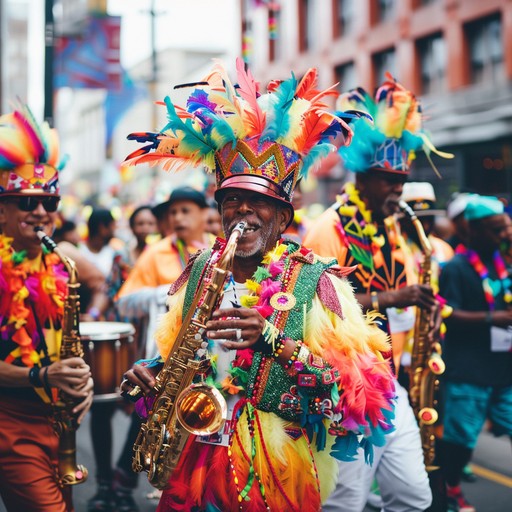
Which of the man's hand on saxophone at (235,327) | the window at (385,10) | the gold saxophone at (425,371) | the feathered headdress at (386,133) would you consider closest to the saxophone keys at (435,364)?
the gold saxophone at (425,371)

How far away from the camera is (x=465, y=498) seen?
19.6ft

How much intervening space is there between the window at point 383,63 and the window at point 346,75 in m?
1.16

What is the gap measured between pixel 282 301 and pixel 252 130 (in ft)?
2.37

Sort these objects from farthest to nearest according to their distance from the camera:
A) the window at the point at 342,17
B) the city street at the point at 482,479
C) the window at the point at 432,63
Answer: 1. the window at the point at 342,17
2. the window at the point at 432,63
3. the city street at the point at 482,479

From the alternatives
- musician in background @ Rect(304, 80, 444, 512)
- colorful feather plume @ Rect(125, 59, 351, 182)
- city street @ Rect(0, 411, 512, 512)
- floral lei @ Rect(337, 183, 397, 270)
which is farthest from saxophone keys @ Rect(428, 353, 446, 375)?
colorful feather plume @ Rect(125, 59, 351, 182)

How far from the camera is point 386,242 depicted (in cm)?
468

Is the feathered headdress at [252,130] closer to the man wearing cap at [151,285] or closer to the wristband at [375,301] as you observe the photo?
the wristband at [375,301]

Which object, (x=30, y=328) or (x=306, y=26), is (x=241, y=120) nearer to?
(x=30, y=328)

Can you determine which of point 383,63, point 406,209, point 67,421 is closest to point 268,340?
point 67,421

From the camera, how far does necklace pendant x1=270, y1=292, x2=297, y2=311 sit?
9.94 feet

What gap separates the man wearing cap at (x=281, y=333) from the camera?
3.02 metres

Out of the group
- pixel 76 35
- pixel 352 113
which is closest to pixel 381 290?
pixel 352 113

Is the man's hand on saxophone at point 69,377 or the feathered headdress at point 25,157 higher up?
the feathered headdress at point 25,157

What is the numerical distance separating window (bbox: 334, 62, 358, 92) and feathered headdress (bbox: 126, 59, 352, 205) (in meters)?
24.2
